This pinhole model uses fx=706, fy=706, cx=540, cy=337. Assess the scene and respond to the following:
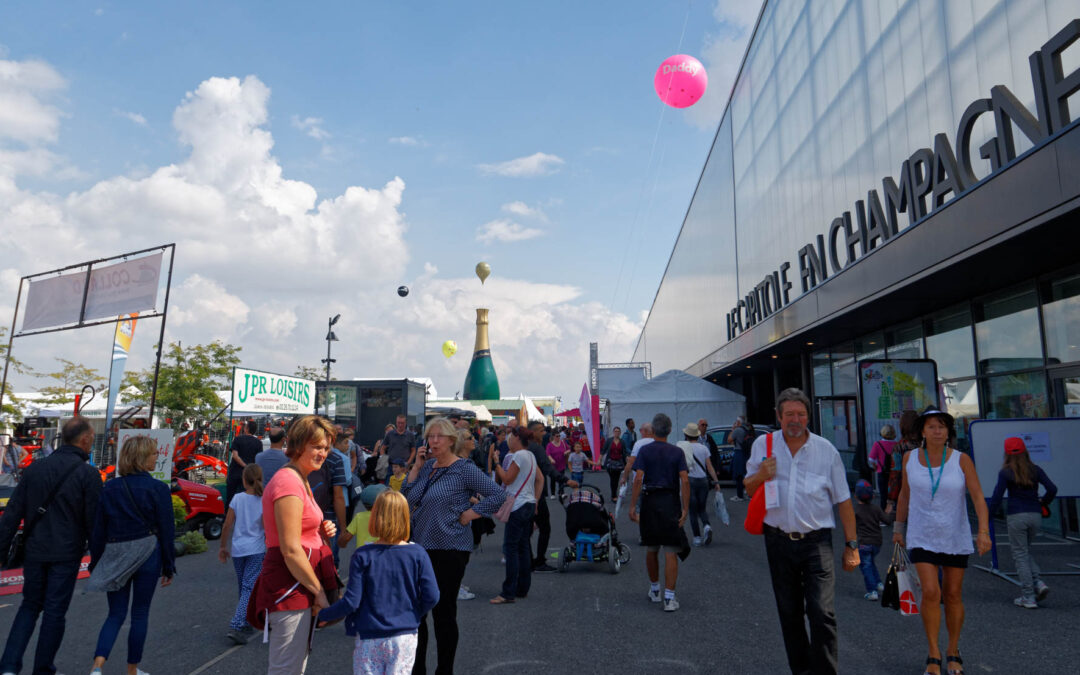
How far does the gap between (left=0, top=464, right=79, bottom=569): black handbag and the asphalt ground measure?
38.8 inches

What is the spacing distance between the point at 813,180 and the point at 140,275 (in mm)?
15658

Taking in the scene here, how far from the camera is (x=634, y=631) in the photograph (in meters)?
5.87

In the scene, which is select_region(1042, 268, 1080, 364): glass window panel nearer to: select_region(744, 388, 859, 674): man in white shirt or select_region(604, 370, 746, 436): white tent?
select_region(744, 388, 859, 674): man in white shirt

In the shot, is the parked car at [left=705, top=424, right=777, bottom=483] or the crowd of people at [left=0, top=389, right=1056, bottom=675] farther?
the parked car at [left=705, top=424, right=777, bottom=483]

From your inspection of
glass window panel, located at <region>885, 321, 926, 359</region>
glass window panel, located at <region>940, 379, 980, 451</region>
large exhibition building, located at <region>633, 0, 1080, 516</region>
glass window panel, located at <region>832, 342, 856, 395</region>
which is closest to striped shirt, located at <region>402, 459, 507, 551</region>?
large exhibition building, located at <region>633, 0, 1080, 516</region>

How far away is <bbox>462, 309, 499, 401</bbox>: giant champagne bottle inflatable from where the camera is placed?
88875mm

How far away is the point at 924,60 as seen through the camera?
11.7m

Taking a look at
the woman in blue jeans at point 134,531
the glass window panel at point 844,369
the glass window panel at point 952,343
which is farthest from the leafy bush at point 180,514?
the glass window panel at point 844,369

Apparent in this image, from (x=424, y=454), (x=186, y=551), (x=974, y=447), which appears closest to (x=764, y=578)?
(x=974, y=447)

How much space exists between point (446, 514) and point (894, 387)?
974cm

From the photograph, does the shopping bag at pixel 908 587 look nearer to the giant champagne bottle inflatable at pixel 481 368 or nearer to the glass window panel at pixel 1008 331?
the glass window panel at pixel 1008 331

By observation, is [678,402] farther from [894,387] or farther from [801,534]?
[801,534]

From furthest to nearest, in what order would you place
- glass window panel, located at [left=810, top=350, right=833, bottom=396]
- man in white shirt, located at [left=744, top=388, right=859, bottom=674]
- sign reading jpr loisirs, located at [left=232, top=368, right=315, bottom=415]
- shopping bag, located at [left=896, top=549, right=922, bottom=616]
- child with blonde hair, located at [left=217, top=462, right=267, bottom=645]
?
glass window panel, located at [left=810, top=350, right=833, bottom=396] < sign reading jpr loisirs, located at [left=232, top=368, right=315, bottom=415] < child with blonde hair, located at [left=217, top=462, right=267, bottom=645] < shopping bag, located at [left=896, top=549, right=922, bottom=616] < man in white shirt, located at [left=744, top=388, right=859, bottom=674]

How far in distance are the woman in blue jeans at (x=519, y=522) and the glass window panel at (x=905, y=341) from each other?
34.4ft
